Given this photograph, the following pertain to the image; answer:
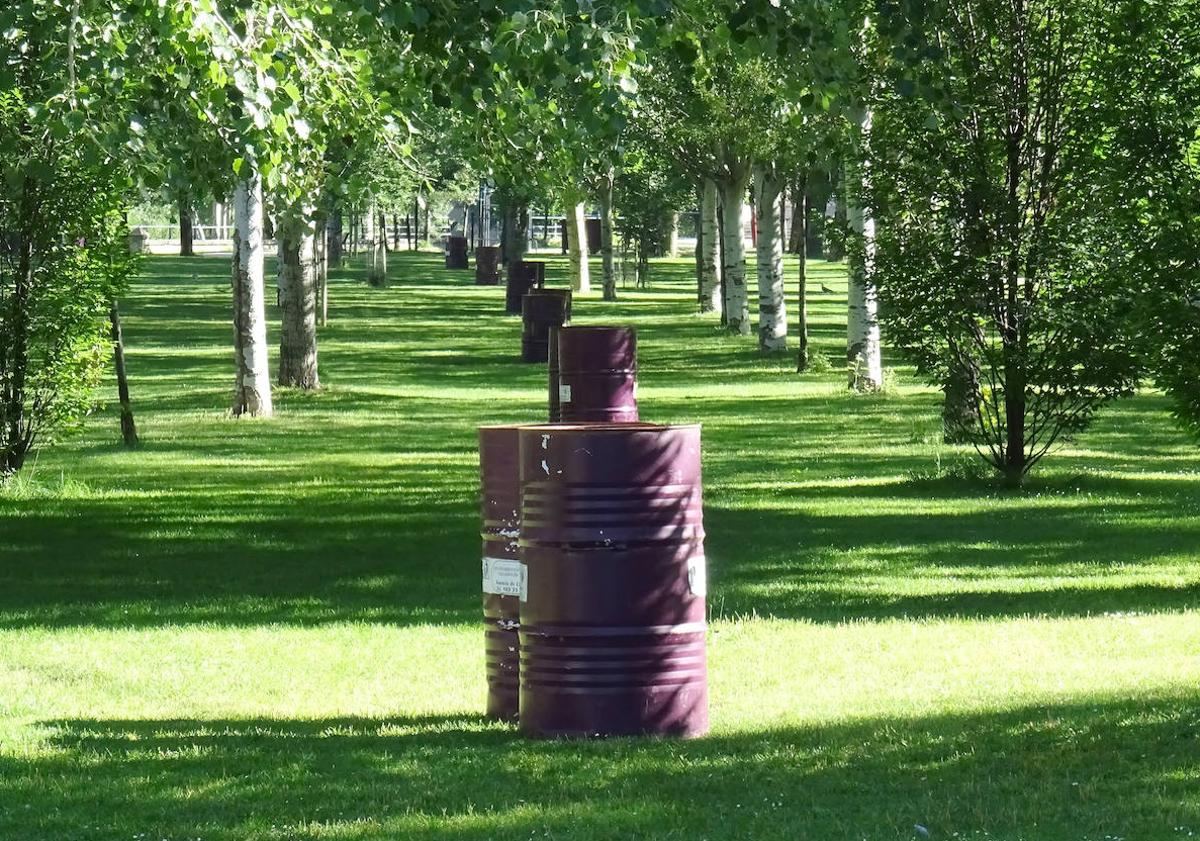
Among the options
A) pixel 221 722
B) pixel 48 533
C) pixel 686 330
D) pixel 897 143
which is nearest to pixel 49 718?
pixel 221 722

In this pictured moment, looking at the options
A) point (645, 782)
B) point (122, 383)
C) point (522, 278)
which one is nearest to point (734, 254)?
point (522, 278)

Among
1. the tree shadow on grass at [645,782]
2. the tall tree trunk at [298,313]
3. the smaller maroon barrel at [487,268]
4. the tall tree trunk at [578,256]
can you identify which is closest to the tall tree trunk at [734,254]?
the tall tree trunk at [298,313]

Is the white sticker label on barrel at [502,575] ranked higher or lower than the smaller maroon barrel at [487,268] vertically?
higher

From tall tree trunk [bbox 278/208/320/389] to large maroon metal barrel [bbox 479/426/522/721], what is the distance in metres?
20.2

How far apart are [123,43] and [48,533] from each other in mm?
6386

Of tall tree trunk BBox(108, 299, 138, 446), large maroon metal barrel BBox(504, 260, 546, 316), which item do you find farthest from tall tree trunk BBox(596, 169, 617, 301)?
tall tree trunk BBox(108, 299, 138, 446)

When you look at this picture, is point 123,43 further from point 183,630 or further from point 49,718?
point 49,718

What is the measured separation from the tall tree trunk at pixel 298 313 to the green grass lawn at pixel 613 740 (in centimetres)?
237

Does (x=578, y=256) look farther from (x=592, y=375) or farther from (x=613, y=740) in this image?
(x=613, y=740)

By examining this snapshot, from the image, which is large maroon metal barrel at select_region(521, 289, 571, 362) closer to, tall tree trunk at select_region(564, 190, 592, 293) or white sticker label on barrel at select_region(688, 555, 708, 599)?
tall tree trunk at select_region(564, 190, 592, 293)

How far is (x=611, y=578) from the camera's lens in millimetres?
7672

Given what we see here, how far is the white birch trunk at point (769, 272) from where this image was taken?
37.3 m

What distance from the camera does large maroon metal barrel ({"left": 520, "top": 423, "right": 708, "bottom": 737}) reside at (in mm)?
7641

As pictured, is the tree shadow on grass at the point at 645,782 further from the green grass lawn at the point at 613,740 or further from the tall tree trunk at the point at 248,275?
the tall tree trunk at the point at 248,275
